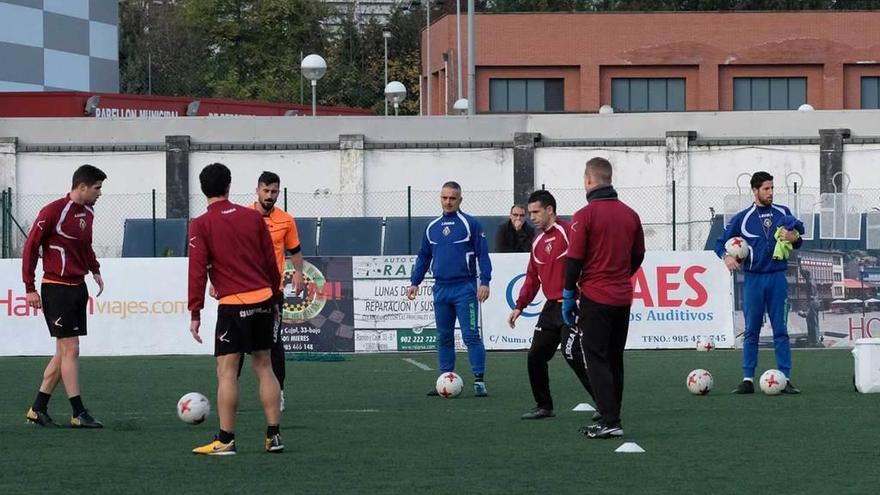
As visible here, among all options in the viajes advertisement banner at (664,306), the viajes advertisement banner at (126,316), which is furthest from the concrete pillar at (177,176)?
the viajes advertisement banner at (664,306)

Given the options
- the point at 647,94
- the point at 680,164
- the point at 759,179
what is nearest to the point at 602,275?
the point at 759,179

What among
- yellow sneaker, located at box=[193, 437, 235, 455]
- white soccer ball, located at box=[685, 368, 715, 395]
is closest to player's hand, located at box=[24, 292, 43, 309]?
yellow sneaker, located at box=[193, 437, 235, 455]

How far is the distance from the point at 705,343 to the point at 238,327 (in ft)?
42.3

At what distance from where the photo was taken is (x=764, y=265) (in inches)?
574

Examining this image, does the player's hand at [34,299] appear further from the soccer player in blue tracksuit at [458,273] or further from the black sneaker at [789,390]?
the black sneaker at [789,390]

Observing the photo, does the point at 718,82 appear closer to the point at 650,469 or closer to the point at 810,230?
the point at 810,230

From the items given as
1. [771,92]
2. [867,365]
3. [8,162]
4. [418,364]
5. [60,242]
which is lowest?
[418,364]

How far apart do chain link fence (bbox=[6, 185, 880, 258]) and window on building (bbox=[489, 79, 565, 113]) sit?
27339 millimetres

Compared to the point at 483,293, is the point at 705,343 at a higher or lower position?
lower

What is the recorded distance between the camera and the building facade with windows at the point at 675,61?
61781mm

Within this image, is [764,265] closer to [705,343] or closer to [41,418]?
[41,418]

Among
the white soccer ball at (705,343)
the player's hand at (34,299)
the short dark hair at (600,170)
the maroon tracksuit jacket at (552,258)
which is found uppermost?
the short dark hair at (600,170)

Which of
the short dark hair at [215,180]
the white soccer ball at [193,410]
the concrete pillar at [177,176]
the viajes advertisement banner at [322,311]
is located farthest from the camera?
the concrete pillar at [177,176]

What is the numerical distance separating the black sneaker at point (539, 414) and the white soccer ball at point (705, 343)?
949 cm
